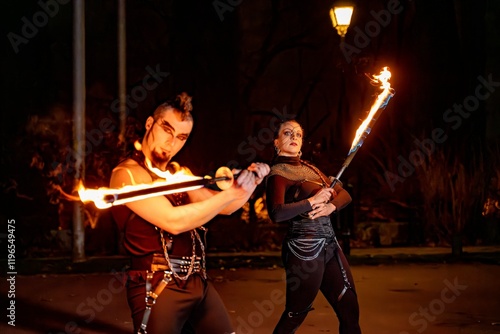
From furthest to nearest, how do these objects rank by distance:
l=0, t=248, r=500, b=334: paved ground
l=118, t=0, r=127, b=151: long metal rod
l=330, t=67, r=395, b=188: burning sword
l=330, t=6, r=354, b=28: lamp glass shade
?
l=118, t=0, r=127, b=151: long metal rod → l=330, t=6, r=354, b=28: lamp glass shade → l=0, t=248, r=500, b=334: paved ground → l=330, t=67, r=395, b=188: burning sword

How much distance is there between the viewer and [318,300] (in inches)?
452

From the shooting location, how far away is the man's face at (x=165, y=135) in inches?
191

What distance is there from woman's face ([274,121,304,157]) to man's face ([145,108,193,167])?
2.26m

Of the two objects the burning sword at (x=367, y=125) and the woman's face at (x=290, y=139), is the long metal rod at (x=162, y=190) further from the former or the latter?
the woman's face at (x=290, y=139)

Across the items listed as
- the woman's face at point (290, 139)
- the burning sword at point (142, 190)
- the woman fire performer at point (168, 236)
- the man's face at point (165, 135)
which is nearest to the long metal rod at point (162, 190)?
the burning sword at point (142, 190)

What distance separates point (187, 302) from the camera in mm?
4777

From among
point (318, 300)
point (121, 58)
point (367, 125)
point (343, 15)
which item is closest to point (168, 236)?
point (367, 125)

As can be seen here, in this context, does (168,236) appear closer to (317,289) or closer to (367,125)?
(317,289)

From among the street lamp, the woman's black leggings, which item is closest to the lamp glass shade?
the street lamp

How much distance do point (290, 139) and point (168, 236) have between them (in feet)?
8.21

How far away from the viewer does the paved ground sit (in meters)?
9.78

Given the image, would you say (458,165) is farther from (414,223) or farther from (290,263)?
(290,263)

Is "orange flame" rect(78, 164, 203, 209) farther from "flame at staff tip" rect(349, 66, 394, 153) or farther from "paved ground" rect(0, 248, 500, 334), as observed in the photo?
"paved ground" rect(0, 248, 500, 334)

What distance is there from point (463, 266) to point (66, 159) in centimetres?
717
